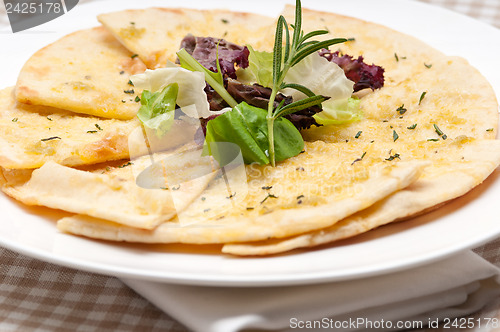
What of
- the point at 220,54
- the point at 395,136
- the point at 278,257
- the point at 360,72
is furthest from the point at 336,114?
the point at 278,257

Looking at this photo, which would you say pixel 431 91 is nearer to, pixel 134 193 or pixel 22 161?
pixel 134 193

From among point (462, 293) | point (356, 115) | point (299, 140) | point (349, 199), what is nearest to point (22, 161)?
point (299, 140)

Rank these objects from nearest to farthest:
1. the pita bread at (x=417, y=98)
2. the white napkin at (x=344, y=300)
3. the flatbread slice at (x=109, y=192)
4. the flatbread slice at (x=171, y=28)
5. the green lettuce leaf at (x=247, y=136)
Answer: the white napkin at (x=344, y=300)
the flatbread slice at (x=109, y=192)
the green lettuce leaf at (x=247, y=136)
the pita bread at (x=417, y=98)
the flatbread slice at (x=171, y=28)

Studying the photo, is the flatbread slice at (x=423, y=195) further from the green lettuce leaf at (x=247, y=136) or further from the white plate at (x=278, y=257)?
the green lettuce leaf at (x=247, y=136)

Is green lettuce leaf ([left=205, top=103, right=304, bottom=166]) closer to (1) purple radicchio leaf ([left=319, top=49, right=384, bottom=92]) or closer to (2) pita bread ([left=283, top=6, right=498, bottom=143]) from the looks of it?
(2) pita bread ([left=283, top=6, right=498, bottom=143])

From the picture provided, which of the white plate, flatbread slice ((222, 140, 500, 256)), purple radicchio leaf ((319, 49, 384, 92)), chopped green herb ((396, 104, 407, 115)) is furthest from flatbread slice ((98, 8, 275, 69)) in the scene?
flatbread slice ((222, 140, 500, 256))

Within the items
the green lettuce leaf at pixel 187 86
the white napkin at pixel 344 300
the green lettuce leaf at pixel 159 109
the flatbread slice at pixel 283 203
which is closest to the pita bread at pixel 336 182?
the flatbread slice at pixel 283 203
